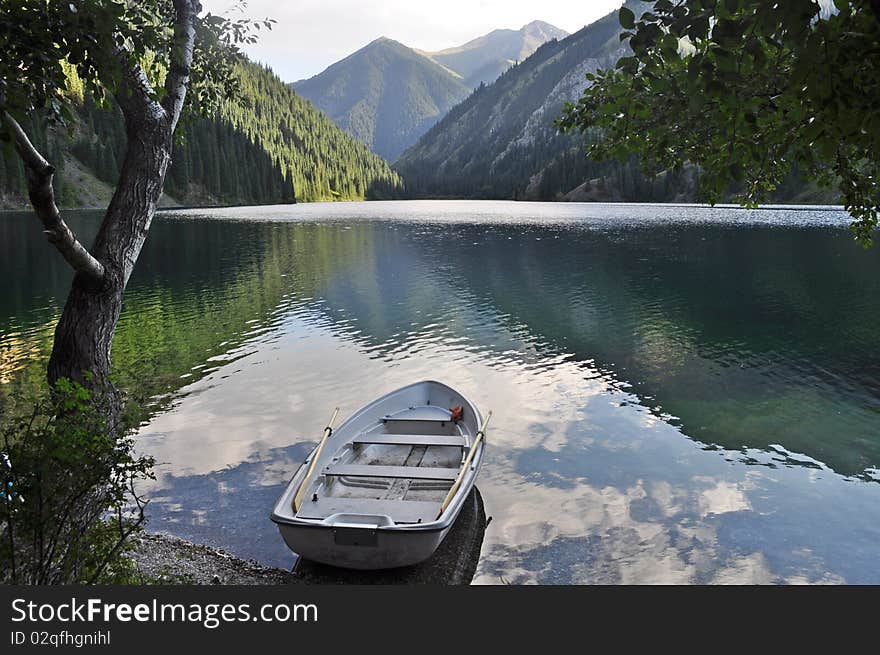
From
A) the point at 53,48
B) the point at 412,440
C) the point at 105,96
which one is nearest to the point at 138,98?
the point at 105,96

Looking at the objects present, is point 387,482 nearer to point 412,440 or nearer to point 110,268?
point 412,440

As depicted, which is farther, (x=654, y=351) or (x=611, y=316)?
(x=611, y=316)

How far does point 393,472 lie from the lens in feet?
41.7

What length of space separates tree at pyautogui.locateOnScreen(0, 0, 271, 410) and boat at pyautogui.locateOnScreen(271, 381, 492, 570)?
4.16 m

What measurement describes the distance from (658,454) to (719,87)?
1419 centimetres

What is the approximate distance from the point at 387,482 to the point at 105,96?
8.60m

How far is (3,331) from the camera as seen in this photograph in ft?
95.9

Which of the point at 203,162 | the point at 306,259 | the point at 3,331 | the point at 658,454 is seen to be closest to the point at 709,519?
the point at 658,454

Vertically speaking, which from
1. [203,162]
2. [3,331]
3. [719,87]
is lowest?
[3,331]

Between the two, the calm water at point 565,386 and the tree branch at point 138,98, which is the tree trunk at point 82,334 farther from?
the calm water at point 565,386

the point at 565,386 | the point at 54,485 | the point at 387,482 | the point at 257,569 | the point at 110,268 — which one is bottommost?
the point at 565,386

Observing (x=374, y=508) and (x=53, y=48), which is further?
(x=374, y=508)

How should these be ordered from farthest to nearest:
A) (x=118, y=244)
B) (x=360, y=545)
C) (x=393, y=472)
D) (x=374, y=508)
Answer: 1. (x=393, y=472)
2. (x=374, y=508)
3. (x=360, y=545)
4. (x=118, y=244)

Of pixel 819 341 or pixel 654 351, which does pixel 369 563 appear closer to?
pixel 654 351
